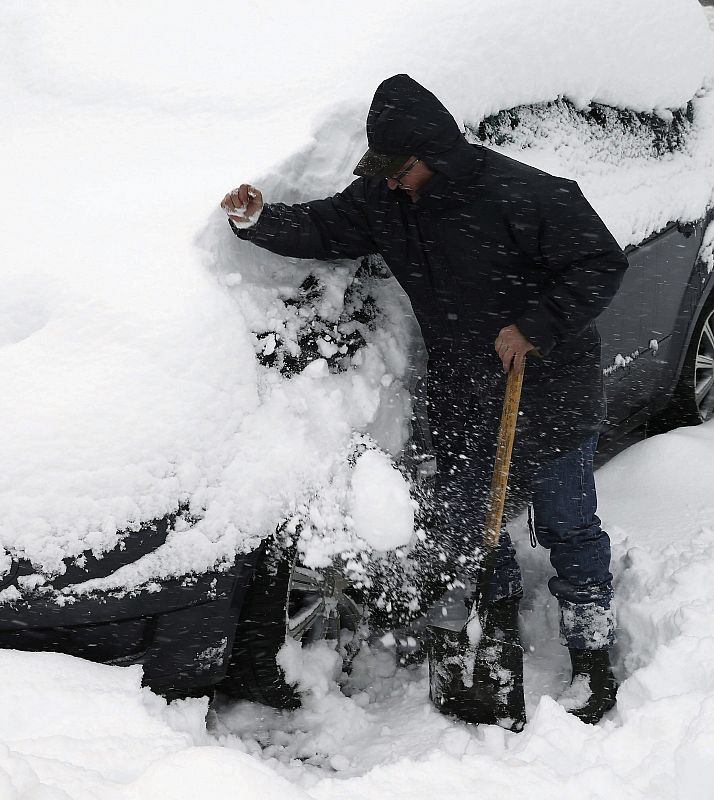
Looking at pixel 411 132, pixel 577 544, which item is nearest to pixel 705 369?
pixel 577 544

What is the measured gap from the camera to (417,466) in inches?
92.0

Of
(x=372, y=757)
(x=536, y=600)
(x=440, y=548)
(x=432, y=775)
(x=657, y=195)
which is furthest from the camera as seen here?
(x=657, y=195)

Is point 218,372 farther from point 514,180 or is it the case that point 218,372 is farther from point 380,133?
point 514,180

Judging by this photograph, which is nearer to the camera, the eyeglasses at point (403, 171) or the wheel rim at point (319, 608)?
the eyeglasses at point (403, 171)

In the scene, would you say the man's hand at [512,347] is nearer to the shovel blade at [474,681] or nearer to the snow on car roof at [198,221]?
the snow on car roof at [198,221]

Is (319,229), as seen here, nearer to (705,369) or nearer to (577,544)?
(577,544)

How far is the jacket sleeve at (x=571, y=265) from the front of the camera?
2.04m

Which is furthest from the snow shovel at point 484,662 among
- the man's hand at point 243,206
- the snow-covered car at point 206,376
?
the man's hand at point 243,206

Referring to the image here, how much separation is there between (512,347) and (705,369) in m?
2.13

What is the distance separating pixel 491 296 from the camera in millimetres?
2195

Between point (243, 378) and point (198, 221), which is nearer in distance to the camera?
point (243, 378)

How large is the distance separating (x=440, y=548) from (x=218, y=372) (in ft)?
2.94

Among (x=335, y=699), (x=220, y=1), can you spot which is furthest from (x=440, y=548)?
(x=220, y=1)

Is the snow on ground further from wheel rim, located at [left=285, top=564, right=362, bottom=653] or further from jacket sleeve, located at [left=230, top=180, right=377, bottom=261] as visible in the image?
jacket sleeve, located at [left=230, top=180, right=377, bottom=261]
